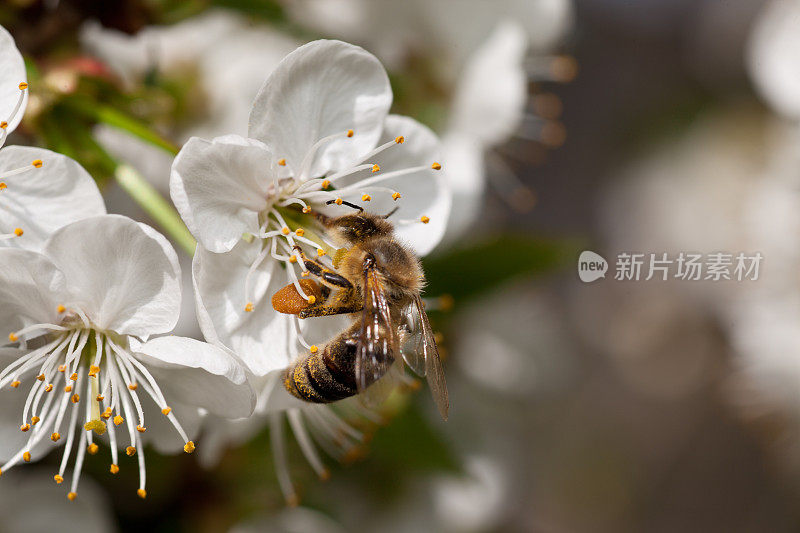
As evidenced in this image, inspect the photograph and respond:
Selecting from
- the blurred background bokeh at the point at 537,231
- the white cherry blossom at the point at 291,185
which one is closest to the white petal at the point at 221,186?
the white cherry blossom at the point at 291,185

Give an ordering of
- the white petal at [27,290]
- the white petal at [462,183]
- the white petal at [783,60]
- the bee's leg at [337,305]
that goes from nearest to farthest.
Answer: the white petal at [27,290] → the bee's leg at [337,305] → the white petal at [462,183] → the white petal at [783,60]

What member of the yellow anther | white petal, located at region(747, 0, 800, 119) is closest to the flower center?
the yellow anther

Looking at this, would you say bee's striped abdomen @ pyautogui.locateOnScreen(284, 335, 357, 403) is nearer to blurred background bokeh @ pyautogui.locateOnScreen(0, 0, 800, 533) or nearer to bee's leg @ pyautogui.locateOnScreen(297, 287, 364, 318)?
bee's leg @ pyautogui.locateOnScreen(297, 287, 364, 318)

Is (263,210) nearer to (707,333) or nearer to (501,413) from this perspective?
(501,413)

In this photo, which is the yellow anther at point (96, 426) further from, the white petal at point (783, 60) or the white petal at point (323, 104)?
the white petal at point (783, 60)

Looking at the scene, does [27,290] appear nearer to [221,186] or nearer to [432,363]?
[221,186]

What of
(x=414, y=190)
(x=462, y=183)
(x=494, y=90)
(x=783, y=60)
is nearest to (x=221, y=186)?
(x=414, y=190)

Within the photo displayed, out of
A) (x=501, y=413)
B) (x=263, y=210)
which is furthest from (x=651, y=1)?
(x=263, y=210)
